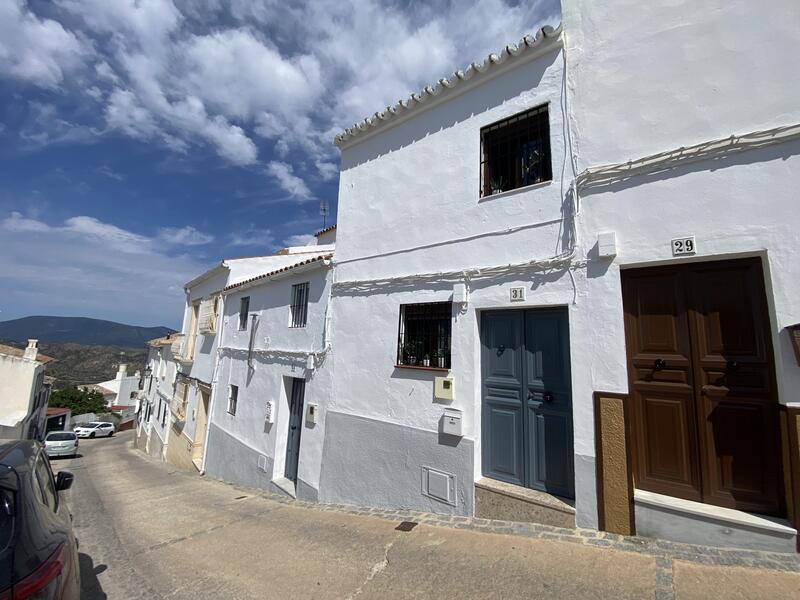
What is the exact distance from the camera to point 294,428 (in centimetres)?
848

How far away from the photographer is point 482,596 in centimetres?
305

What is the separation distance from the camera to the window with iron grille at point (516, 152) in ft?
16.5

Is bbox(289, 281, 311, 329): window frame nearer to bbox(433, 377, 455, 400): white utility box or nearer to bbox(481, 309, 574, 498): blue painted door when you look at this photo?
bbox(433, 377, 455, 400): white utility box

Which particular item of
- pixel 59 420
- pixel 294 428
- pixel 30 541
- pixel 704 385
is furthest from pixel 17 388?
pixel 704 385

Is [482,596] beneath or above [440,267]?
beneath

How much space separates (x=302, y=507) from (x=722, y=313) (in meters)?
6.15

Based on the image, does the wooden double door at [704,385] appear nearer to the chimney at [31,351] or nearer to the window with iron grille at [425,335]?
the window with iron grille at [425,335]

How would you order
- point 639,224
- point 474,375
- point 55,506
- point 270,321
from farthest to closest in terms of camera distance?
point 270,321, point 474,375, point 639,224, point 55,506

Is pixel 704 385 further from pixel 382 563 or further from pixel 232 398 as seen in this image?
pixel 232 398

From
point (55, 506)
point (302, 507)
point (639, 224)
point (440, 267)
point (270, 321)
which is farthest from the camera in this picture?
point (270, 321)

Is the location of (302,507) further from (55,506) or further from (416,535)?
(55,506)

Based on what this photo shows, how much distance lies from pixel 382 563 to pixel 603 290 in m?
3.58

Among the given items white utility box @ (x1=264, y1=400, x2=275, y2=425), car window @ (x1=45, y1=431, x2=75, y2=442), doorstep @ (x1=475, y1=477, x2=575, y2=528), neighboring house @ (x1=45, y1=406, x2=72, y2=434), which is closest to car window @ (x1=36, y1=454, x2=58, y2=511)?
doorstep @ (x1=475, y1=477, x2=575, y2=528)

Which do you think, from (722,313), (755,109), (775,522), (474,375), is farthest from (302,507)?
(755,109)
